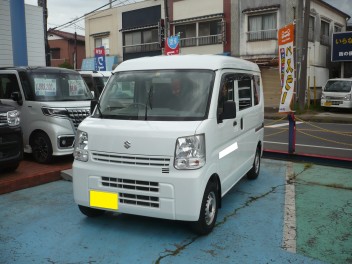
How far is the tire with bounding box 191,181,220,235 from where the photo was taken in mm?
3795

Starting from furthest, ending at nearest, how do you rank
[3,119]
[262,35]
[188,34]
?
[188,34] → [262,35] → [3,119]

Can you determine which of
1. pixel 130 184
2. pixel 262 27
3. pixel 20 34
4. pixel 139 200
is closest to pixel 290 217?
pixel 139 200

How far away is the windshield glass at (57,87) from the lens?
22.4 feet

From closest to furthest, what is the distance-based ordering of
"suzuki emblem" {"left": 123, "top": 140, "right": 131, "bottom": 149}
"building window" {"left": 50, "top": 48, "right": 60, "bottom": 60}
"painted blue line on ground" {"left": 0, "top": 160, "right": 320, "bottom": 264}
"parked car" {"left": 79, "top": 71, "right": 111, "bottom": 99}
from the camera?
1. "painted blue line on ground" {"left": 0, "top": 160, "right": 320, "bottom": 264}
2. "suzuki emblem" {"left": 123, "top": 140, "right": 131, "bottom": 149}
3. "parked car" {"left": 79, "top": 71, "right": 111, "bottom": 99}
4. "building window" {"left": 50, "top": 48, "right": 60, "bottom": 60}

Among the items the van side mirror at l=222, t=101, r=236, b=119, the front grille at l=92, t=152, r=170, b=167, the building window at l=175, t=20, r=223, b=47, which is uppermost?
the building window at l=175, t=20, r=223, b=47

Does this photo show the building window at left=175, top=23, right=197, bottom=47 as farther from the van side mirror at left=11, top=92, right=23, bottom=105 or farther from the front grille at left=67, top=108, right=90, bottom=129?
the van side mirror at left=11, top=92, right=23, bottom=105

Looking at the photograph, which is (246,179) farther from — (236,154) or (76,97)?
(76,97)

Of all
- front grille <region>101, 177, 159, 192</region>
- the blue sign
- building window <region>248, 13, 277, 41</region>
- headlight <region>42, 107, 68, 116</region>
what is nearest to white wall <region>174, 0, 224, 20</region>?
building window <region>248, 13, 277, 41</region>

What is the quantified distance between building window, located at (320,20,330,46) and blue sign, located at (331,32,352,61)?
1.93m

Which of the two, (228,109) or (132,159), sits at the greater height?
(228,109)

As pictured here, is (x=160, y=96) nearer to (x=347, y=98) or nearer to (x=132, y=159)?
(x=132, y=159)

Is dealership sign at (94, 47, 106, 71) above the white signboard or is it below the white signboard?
above

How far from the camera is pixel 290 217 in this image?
14.8 feet

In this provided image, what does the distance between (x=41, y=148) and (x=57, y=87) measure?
125 cm
